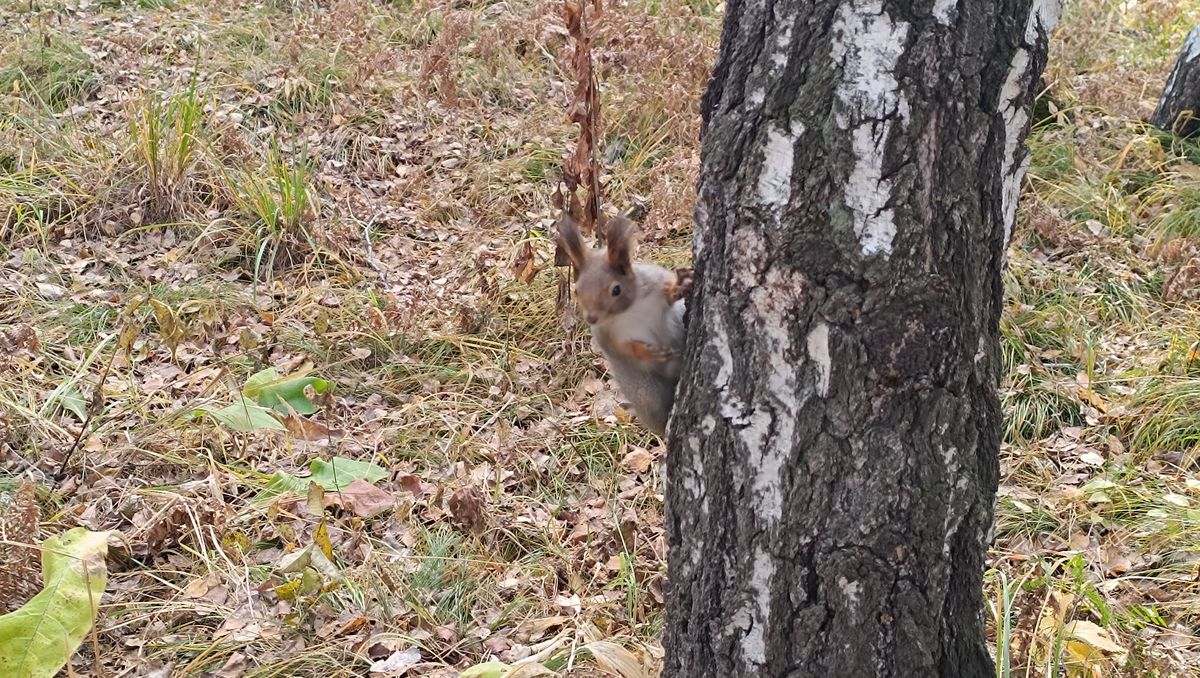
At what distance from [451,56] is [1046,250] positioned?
3588 millimetres

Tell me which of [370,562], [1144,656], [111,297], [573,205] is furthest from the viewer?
[111,297]

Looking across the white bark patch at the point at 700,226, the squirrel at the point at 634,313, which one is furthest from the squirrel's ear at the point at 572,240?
the white bark patch at the point at 700,226

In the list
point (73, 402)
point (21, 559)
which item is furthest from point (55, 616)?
point (73, 402)

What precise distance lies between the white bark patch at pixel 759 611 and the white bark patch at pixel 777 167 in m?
0.59

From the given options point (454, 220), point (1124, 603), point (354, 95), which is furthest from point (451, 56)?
point (1124, 603)

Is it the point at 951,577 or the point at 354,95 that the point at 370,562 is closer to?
the point at 951,577

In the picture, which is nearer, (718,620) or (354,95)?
(718,620)

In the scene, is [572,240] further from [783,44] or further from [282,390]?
[282,390]

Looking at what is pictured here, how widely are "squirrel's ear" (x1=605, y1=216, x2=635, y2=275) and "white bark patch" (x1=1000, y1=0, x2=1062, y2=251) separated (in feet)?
2.97

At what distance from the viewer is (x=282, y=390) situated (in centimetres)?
374

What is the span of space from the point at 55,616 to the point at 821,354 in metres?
1.91

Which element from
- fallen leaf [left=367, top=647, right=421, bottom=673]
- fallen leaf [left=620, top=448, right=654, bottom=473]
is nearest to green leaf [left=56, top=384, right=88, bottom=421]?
fallen leaf [left=367, top=647, right=421, bottom=673]

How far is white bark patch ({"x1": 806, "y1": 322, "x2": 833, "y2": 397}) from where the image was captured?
1.64m

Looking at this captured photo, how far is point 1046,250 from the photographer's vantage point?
455 centimetres
